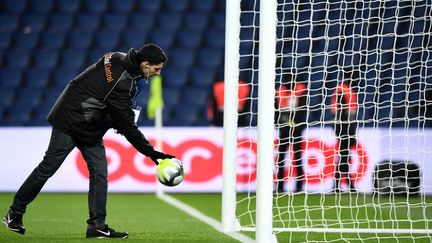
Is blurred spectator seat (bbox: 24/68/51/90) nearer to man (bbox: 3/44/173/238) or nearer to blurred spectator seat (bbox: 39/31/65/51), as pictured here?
blurred spectator seat (bbox: 39/31/65/51)

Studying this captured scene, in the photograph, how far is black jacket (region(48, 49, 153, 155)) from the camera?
6141mm

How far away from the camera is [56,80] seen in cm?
1491

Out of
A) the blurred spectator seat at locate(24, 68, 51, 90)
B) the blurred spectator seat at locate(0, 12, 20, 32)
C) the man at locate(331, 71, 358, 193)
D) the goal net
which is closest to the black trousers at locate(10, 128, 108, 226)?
the goal net

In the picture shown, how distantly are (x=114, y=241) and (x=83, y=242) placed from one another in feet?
0.71

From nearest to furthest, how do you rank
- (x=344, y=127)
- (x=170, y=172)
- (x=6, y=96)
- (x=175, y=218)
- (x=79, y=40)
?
(x=170, y=172), (x=175, y=218), (x=344, y=127), (x=6, y=96), (x=79, y=40)

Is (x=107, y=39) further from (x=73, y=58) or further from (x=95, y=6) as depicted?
(x=95, y=6)

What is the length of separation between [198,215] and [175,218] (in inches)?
17.6

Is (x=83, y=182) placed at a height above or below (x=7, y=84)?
below

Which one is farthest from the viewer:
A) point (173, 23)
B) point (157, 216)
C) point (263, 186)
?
point (173, 23)

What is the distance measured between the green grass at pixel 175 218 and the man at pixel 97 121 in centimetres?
A: 24

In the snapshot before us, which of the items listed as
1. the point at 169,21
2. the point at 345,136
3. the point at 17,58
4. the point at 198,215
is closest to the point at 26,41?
the point at 17,58

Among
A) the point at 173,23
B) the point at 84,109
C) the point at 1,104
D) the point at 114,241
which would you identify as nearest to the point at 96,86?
the point at 84,109

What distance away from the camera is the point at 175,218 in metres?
8.45

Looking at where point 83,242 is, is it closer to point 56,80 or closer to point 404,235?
point 404,235
